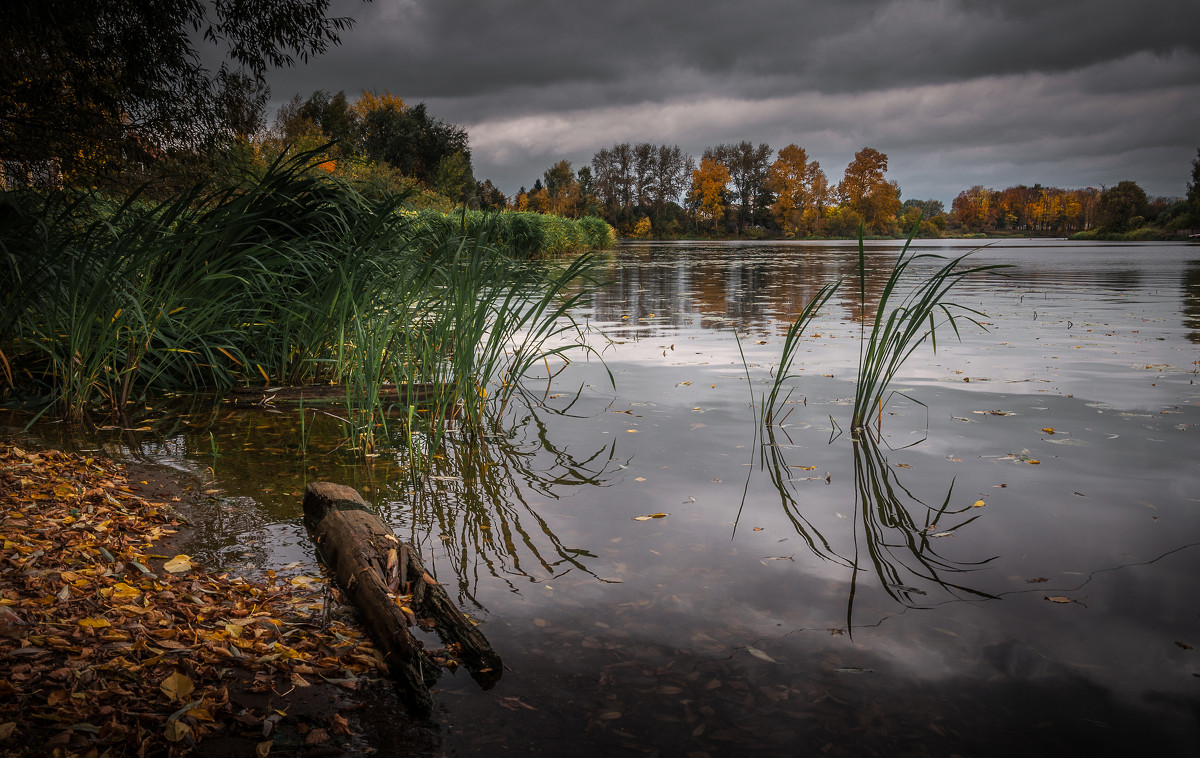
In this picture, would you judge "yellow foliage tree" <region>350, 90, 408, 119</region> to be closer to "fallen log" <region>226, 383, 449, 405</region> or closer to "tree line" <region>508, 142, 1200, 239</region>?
"tree line" <region>508, 142, 1200, 239</region>

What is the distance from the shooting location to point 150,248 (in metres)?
4.20

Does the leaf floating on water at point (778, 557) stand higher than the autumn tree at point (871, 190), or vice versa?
the autumn tree at point (871, 190)

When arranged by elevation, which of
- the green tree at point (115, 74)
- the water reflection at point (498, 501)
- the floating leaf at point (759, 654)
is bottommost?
the floating leaf at point (759, 654)

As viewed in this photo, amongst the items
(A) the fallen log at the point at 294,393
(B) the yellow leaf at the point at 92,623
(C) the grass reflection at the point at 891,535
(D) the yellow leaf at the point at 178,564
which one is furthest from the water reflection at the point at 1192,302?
(B) the yellow leaf at the point at 92,623

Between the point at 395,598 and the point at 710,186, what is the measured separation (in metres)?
74.2

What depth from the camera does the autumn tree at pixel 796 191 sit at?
71.9 m

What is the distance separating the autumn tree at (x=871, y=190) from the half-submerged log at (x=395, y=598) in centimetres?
7185

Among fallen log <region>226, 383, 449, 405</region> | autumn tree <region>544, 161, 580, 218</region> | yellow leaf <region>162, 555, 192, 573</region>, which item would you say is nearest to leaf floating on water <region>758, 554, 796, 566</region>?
yellow leaf <region>162, 555, 192, 573</region>

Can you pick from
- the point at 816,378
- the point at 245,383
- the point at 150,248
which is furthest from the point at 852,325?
the point at 150,248

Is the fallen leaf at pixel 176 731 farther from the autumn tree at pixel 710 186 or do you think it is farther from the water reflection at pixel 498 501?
the autumn tree at pixel 710 186

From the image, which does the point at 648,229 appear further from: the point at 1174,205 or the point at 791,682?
the point at 791,682

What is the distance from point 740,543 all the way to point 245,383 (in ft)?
12.6

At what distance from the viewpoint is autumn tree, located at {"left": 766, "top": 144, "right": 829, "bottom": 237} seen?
2832 inches

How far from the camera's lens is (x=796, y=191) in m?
72.5
